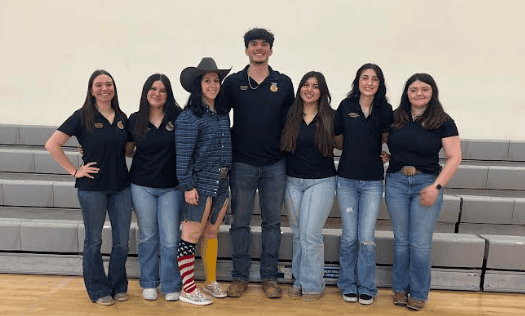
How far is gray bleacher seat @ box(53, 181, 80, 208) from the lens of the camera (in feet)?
10.1

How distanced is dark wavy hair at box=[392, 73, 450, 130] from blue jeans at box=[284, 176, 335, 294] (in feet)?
1.65

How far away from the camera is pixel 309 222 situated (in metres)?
2.18

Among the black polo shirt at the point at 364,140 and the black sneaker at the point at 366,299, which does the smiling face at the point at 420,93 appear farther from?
the black sneaker at the point at 366,299

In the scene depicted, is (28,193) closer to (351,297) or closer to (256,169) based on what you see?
(256,169)

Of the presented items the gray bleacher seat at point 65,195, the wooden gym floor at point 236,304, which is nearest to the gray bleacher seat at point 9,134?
the gray bleacher seat at point 65,195

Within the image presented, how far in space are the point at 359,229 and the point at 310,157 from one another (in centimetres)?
51

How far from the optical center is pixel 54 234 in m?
2.50

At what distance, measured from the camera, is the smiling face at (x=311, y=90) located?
6.89ft

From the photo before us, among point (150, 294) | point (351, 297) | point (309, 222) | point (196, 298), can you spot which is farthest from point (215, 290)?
point (351, 297)

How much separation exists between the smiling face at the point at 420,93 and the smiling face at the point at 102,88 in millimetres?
1625

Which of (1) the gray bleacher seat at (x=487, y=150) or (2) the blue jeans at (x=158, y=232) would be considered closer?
(2) the blue jeans at (x=158, y=232)

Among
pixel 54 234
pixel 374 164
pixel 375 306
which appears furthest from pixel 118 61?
pixel 375 306

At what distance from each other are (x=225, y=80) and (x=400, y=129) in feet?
3.32

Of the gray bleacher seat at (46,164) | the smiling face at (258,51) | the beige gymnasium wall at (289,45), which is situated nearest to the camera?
the smiling face at (258,51)
